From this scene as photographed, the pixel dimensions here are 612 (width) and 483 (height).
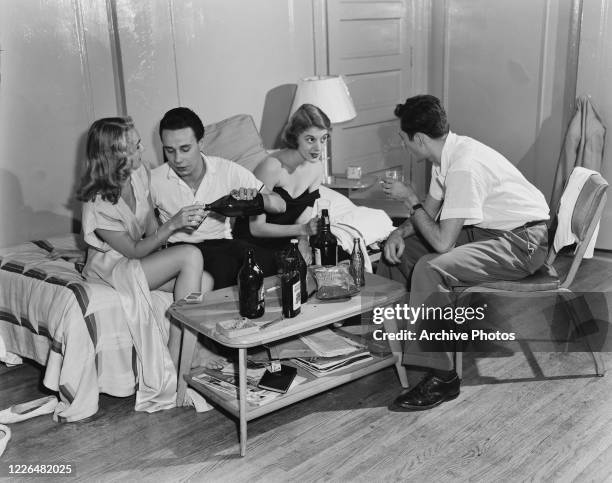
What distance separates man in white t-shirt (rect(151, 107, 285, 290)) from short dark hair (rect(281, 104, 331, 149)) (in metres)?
0.35

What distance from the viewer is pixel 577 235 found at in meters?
2.79

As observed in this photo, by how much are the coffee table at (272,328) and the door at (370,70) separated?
92.9 inches

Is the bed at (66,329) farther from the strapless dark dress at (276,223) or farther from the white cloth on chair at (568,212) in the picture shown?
the white cloth on chair at (568,212)

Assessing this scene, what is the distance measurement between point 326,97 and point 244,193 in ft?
4.93

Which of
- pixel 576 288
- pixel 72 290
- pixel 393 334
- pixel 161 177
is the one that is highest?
pixel 161 177

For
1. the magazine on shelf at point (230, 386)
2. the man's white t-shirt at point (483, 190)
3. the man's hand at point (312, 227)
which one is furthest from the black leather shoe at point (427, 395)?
the man's hand at point (312, 227)

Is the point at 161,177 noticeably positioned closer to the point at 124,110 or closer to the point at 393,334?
the point at 124,110

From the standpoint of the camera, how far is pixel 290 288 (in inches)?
92.1

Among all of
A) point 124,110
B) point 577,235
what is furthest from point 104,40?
point 577,235

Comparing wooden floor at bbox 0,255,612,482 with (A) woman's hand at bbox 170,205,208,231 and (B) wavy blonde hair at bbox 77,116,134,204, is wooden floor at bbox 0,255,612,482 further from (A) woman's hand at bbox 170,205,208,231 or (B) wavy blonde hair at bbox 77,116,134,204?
(B) wavy blonde hair at bbox 77,116,134,204

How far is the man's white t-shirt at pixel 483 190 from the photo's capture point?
274 centimetres

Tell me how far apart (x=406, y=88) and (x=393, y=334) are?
10.0 ft

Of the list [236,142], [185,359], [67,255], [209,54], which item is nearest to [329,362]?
[185,359]

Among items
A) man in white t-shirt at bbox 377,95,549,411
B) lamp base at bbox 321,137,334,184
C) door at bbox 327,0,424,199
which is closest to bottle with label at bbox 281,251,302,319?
man in white t-shirt at bbox 377,95,549,411
